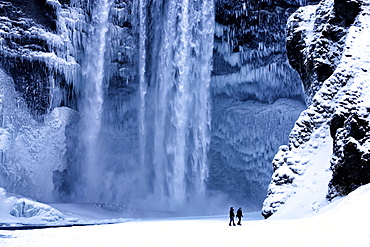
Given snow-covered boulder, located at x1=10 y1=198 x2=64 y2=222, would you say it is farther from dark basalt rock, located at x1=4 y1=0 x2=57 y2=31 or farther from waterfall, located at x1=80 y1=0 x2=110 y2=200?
dark basalt rock, located at x1=4 y1=0 x2=57 y2=31

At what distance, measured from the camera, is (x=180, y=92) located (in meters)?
41.1

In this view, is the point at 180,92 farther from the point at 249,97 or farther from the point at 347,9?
the point at 347,9

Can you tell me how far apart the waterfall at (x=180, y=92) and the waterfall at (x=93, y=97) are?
12.1 ft

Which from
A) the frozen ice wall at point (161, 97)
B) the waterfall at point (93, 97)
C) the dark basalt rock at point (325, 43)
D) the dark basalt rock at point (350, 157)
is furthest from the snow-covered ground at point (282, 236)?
the waterfall at point (93, 97)

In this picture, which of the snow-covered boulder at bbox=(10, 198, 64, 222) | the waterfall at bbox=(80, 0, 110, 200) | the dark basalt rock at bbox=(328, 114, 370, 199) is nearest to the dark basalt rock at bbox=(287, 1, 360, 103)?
the dark basalt rock at bbox=(328, 114, 370, 199)

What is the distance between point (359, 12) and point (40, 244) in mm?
16440

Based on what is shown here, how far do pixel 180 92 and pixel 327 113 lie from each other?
72.6ft

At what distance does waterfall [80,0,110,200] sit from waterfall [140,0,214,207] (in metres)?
3.69

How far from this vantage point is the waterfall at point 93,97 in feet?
133

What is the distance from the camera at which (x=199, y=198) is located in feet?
130

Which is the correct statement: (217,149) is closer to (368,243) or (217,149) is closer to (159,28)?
(159,28)

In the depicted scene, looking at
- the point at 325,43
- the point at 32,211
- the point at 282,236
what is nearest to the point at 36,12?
the point at 32,211

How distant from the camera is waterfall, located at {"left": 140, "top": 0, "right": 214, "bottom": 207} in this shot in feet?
132

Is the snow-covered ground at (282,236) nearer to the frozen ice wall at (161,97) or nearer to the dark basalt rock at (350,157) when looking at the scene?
the dark basalt rock at (350,157)
